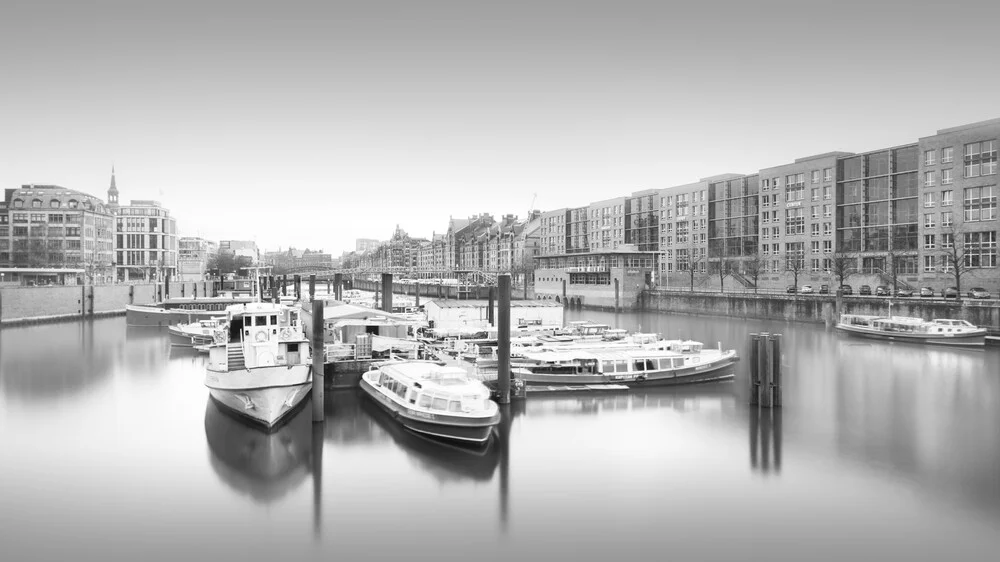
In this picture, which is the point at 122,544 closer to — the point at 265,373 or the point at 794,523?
the point at 265,373

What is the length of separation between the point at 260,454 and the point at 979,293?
5472 centimetres

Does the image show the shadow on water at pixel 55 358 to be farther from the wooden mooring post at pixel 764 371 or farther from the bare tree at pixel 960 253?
the bare tree at pixel 960 253

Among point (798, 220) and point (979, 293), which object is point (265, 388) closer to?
point (979, 293)

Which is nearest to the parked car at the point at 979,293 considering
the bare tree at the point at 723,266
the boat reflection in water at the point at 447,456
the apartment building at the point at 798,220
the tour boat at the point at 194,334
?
the apartment building at the point at 798,220

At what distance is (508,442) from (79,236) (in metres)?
99.6

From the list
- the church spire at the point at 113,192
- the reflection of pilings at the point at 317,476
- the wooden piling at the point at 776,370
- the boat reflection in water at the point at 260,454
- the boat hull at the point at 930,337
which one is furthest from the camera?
the church spire at the point at 113,192

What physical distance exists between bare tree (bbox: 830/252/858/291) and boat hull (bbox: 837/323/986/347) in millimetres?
16957

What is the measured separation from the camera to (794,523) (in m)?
15.7

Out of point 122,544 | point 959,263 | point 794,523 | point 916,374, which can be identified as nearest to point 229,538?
point 122,544

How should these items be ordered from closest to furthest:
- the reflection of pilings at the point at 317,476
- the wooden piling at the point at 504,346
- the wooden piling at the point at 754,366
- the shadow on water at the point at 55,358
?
the reflection of pilings at the point at 317,476 < the wooden piling at the point at 754,366 < the wooden piling at the point at 504,346 < the shadow on water at the point at 55,358

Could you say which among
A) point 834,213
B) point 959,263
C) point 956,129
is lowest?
point 959,263

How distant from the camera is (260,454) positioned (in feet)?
67.3

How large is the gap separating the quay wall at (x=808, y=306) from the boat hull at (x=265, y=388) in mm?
44175

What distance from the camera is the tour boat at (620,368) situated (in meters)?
29.2
